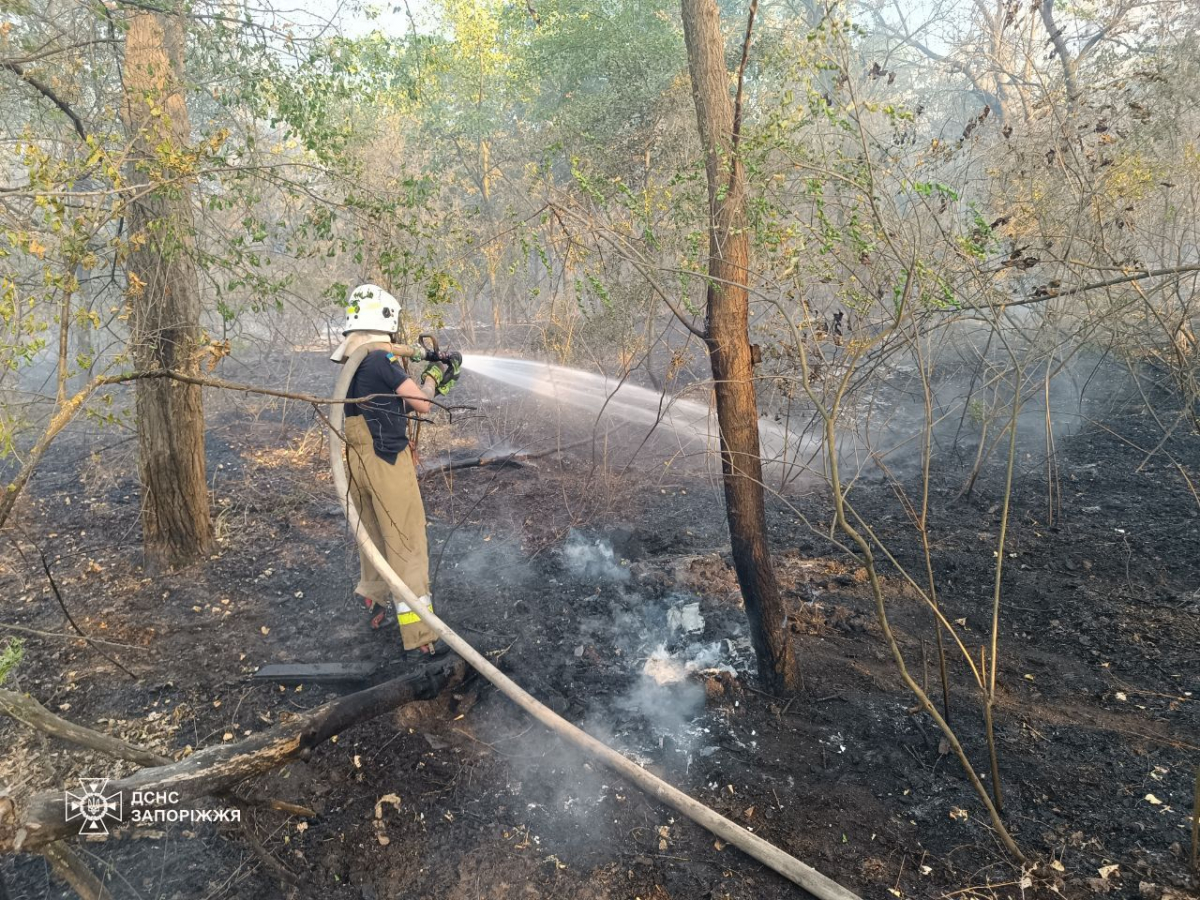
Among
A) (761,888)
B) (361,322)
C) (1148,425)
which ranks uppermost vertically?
(361,322)

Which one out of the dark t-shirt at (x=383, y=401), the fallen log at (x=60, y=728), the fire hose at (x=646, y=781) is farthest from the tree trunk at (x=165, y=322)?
the fallen log at (x=60, y=728)

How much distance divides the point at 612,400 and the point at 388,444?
7.16m

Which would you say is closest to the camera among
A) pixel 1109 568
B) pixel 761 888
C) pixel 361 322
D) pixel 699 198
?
pixel 761 888

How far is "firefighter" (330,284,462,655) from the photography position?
14.1ft

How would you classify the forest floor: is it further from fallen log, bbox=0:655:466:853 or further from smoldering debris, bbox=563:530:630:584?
fallen log, bbox=0:655:466:853

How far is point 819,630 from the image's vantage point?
4719 millimetres

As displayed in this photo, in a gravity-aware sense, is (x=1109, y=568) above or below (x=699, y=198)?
below

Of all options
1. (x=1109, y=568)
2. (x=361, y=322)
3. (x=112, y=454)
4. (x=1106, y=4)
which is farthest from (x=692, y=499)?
(x=1106, y=4)

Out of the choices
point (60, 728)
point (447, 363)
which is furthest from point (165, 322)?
point (60, 728)

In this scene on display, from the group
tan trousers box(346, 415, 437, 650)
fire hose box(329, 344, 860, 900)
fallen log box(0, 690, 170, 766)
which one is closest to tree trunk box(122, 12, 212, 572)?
tan trousers box(346, 415, 437, 650)

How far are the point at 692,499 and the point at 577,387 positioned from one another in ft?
15.7

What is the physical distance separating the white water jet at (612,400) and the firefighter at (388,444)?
455 centimetres

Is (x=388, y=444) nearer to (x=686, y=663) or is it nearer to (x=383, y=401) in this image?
(x=383, y=401)

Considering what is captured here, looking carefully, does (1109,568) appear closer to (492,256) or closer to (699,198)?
(699,198)
